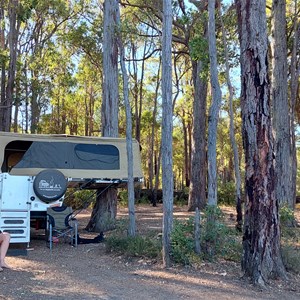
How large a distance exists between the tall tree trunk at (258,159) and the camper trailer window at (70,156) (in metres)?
4.41

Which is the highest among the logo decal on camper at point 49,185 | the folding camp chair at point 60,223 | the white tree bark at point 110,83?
the white tree bark at point 110,83

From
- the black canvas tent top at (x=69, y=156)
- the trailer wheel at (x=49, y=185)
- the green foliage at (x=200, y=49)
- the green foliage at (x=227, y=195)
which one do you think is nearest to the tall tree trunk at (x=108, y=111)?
the black canvas tent top at (x=69, y=156)

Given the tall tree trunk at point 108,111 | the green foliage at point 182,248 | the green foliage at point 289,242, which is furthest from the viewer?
→ the tall tree trunk at point 108,111

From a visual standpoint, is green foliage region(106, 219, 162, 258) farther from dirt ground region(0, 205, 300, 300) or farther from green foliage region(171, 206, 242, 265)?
green foliage region(171, 206, 242, 265)

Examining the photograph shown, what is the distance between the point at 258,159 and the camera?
243 inches

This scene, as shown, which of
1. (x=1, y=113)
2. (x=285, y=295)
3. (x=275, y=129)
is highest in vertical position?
(x=1, y=113)

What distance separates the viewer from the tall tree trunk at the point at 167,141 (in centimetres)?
686

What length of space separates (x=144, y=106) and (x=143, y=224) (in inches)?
628

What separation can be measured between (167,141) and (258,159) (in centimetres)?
162

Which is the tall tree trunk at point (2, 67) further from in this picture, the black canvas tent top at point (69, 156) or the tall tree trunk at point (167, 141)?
the tall tree trunk at point (167, 141)

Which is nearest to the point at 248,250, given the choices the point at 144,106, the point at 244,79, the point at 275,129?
the point at 244,79

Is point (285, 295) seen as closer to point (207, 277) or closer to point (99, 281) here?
point (207, 277)

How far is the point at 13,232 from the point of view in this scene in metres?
8.35

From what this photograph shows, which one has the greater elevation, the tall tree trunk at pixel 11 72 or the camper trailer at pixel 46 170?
the tall tree trunk at pixel 11 72
